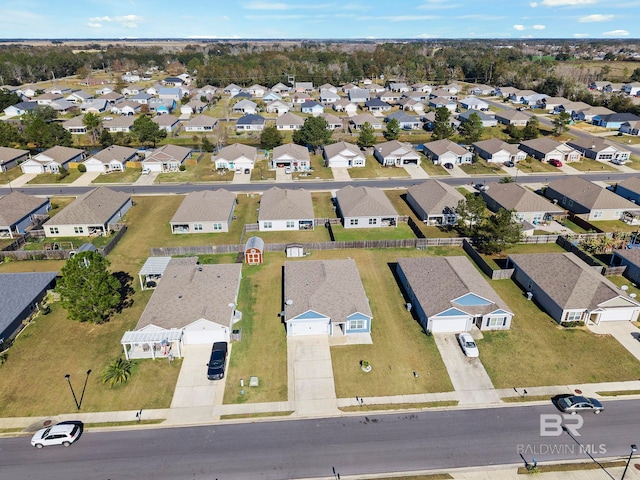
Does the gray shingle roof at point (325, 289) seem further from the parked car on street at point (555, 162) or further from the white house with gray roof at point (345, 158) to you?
the parked car on street at point (555, 162)

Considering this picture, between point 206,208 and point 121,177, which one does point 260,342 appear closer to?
point 206,208

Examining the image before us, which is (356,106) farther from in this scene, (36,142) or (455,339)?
(455,339)

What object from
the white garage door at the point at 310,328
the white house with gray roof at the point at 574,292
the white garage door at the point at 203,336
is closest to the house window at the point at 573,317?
the white house with gray roof at the point at 574,292

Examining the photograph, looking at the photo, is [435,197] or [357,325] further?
[435,197]

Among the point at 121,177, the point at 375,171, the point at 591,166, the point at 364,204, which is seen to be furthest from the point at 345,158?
the point at 591,166

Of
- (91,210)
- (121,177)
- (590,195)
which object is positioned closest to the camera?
(91,210)

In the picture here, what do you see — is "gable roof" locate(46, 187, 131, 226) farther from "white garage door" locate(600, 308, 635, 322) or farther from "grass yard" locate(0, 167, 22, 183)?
"white garage door" locate(600, 308, 635, 322)

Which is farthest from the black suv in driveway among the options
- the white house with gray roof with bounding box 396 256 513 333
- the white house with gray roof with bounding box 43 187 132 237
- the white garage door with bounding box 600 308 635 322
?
the white garage door with bounding box 600 308 635 322
